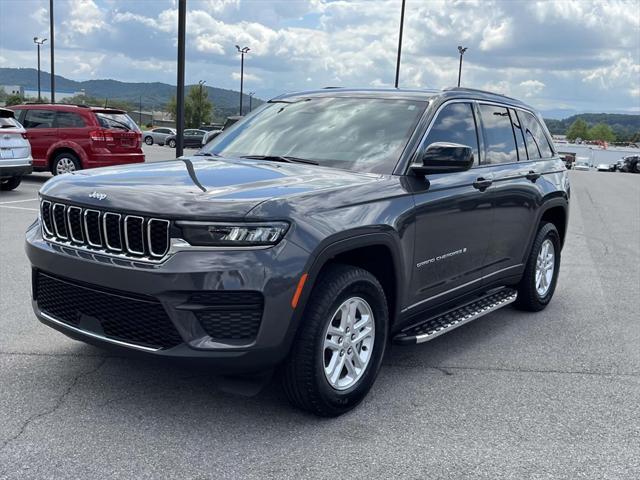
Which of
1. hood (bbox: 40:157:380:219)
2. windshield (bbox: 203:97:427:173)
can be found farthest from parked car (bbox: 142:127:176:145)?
hood (bbox: 40:157:380:219)

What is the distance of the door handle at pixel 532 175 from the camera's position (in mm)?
5924

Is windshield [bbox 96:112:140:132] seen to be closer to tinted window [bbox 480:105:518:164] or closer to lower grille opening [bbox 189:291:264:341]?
tinted window [bbox 480:105:518:164]

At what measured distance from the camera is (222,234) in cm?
338

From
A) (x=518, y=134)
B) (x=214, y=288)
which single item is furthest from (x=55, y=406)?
(x=518, y=134)

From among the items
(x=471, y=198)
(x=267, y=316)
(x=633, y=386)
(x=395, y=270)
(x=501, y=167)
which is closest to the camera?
(x=267, y=316)

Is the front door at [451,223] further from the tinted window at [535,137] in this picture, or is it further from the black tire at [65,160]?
the black tire at [65,160]

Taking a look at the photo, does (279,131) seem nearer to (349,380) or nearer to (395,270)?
(395,270)

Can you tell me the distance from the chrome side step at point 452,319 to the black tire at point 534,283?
0.34 m

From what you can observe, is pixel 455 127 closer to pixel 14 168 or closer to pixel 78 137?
pixel 14 168

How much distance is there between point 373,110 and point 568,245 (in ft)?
22.4

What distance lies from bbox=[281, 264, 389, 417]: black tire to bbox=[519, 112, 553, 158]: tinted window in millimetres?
2922

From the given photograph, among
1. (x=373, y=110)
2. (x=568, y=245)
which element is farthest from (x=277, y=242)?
(x=568, y=245)

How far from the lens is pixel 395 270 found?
4195mm

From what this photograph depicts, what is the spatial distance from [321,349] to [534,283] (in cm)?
326
